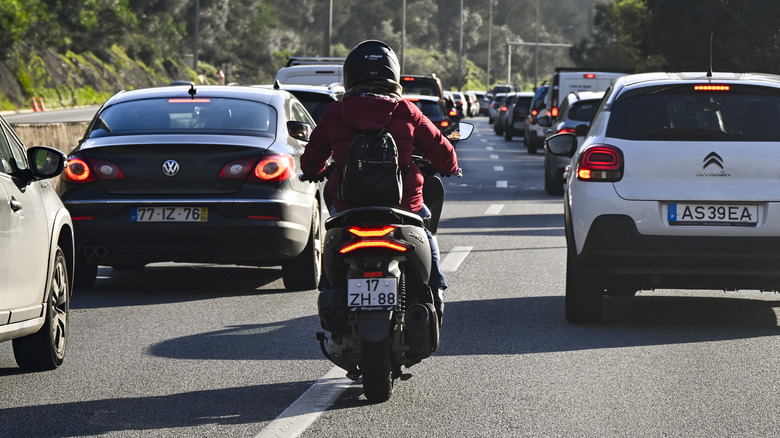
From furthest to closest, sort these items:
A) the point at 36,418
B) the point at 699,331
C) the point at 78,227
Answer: the point at 78,227
the point at 699,331
the point at 36,418

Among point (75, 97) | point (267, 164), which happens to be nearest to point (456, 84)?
point (75, 97)

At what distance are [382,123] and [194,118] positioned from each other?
512 cm

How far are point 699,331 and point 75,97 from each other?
188 feet

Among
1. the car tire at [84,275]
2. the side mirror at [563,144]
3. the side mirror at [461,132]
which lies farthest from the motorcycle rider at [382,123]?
the car tire at [84,275]

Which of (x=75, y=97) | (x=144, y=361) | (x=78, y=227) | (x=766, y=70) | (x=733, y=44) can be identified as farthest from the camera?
(x=75, y=97)

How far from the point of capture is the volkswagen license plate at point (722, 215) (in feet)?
30.0

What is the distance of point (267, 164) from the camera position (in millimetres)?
10898

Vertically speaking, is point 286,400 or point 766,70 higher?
point 286,400

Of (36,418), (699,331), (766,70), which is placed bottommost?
(766,70)

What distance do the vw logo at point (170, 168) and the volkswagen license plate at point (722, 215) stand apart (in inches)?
146

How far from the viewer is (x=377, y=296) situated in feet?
21.6

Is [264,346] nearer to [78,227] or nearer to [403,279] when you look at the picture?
[403,279]

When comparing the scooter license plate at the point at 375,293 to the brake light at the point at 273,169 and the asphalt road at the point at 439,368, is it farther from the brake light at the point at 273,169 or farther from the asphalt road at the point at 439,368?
the brake light at the point at 273,169

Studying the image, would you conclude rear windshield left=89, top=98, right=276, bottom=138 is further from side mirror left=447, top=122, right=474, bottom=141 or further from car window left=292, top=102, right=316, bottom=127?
side mirror left=447, top=122, right=474, bottom=141
